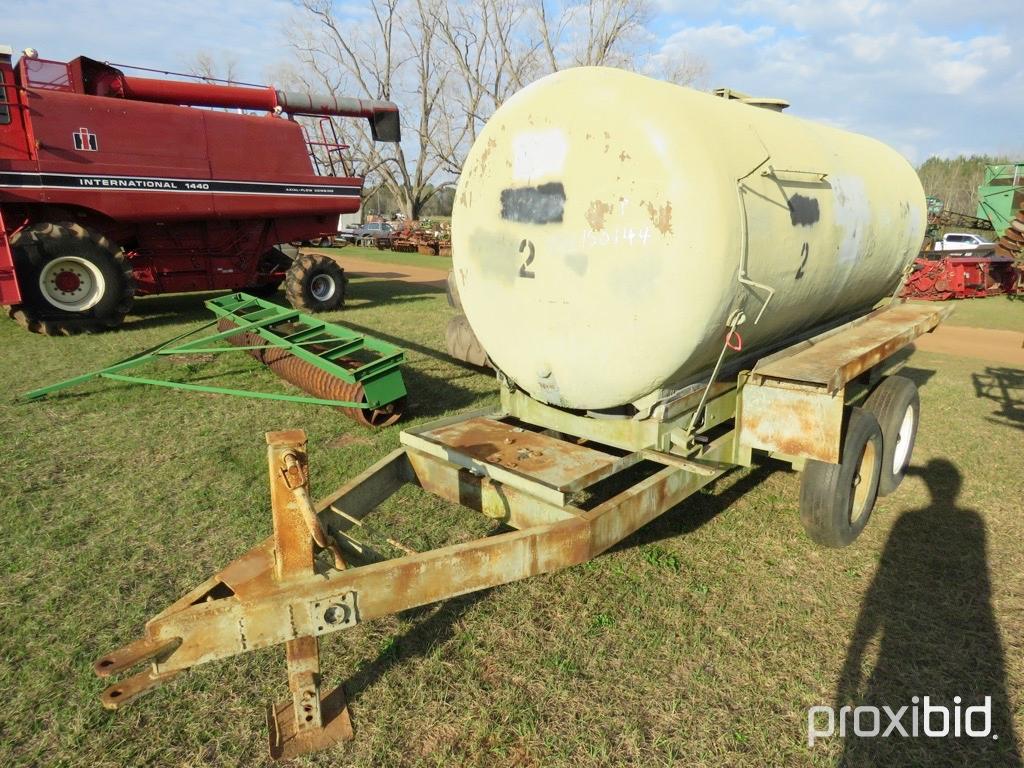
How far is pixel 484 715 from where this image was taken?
2.63m

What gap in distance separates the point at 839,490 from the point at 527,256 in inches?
87.7

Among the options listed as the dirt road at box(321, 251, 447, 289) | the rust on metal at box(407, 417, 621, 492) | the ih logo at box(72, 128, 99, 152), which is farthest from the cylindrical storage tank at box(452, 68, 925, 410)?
the dirt road at box(321, 251, 447, 289)

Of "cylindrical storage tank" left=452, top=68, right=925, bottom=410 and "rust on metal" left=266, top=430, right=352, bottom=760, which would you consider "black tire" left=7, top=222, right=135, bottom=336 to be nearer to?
"cylindrical storage tank" left=452, top=68, right=925, bottom=410

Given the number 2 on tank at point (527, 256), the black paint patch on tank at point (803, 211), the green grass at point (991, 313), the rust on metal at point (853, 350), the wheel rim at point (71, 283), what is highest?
the black paint patch on tank at point (803, 211)

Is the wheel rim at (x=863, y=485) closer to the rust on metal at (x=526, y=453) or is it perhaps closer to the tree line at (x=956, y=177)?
the rust on metal at (x=526, y=453)

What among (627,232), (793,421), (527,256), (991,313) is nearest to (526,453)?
(527,256)

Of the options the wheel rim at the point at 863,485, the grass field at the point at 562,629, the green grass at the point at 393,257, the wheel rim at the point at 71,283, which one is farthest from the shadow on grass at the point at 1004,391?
the green grass at the point at 393,257

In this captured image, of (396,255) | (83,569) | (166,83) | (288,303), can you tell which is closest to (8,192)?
(166,83)

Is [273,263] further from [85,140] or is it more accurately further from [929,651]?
[929,651]

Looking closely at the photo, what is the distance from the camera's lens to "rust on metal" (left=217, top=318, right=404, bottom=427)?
565cm

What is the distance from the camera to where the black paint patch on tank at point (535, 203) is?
3076 mm

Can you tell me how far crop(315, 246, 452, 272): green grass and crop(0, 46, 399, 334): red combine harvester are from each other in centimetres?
1093

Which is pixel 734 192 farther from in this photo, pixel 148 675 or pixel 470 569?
pixel 148 675

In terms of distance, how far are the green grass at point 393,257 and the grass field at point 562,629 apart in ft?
60.8
